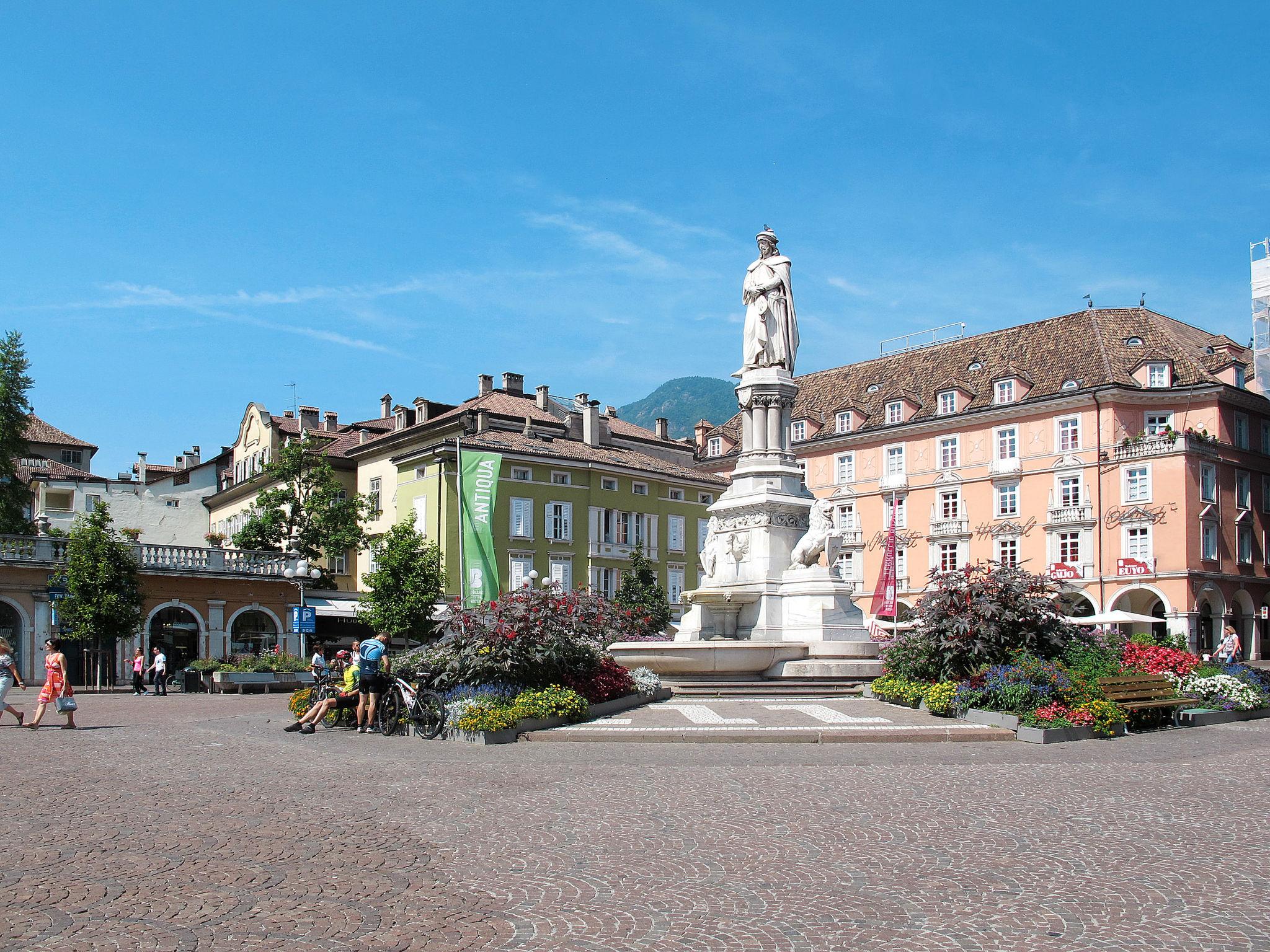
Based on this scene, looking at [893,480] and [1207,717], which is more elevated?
[893,480]

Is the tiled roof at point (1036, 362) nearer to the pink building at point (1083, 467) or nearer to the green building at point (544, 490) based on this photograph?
the pink building at point (1083, 467)

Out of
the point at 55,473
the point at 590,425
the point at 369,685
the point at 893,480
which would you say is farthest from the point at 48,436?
the point at 369,685

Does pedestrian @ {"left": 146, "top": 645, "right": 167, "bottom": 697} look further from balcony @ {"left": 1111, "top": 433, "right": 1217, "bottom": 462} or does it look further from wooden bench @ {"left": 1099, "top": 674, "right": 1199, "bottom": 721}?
balcony @ {"left": 1111, "top": 433, "right": 1217, "bottom": 462}

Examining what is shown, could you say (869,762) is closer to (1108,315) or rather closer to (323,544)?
(323,544)

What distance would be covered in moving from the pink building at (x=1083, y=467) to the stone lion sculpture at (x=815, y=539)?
1071 inches

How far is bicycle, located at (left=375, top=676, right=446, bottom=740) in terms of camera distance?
1609cm

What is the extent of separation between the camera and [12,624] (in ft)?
124

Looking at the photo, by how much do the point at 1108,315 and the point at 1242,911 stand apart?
189ft

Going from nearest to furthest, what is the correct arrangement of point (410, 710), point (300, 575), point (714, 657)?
1. point (410, 710)
2. point (714, 657)
3. point (300, 575)

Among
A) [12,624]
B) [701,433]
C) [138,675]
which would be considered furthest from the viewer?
[701,433]

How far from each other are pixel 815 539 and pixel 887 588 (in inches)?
1112

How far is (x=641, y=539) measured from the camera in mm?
60531

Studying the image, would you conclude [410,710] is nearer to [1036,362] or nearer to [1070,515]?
[1070,515]

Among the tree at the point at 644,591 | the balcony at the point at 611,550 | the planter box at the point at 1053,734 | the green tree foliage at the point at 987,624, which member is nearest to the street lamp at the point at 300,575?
the tree at the point at 644,591
